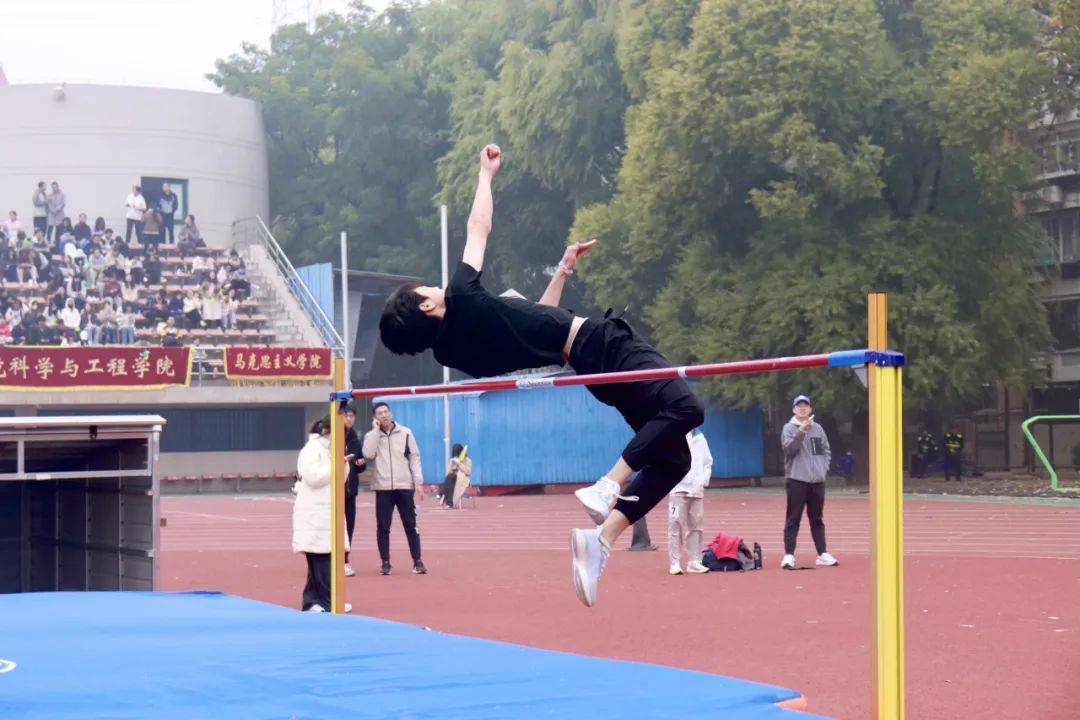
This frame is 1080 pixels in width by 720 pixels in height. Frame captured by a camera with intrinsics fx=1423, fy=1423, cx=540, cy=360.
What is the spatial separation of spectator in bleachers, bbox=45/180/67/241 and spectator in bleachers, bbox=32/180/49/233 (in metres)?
0.26

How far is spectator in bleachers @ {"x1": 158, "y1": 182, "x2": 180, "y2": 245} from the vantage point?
130 ft

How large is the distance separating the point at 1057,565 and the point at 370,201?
107 feet

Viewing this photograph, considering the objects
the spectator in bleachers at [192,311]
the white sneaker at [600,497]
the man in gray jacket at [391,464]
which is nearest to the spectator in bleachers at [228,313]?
the spectator in bleachers at [192,311]

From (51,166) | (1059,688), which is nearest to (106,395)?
(51,166)

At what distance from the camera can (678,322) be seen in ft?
99.5

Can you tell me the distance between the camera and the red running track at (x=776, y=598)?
8188 mm

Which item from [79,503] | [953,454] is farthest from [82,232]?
[79,503]

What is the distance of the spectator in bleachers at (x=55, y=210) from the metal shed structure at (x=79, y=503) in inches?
1126

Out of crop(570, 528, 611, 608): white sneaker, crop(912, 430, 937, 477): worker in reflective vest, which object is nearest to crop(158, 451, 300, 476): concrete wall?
crop(912, 430, 937, 477): worker in reflective vest

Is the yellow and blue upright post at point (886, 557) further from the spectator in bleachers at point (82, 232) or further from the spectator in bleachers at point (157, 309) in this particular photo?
the spectator in bleachers at point (82, 232)

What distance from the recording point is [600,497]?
5.45 meters

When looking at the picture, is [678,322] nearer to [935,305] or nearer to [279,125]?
[935,305]

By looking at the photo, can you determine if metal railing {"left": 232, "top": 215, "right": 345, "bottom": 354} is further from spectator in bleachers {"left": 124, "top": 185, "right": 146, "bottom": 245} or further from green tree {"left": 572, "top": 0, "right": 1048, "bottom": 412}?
green tree {"left": 572, "top": 0, "right": 1048, "bottom": 412}

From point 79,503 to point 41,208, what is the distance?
99.9 feet
